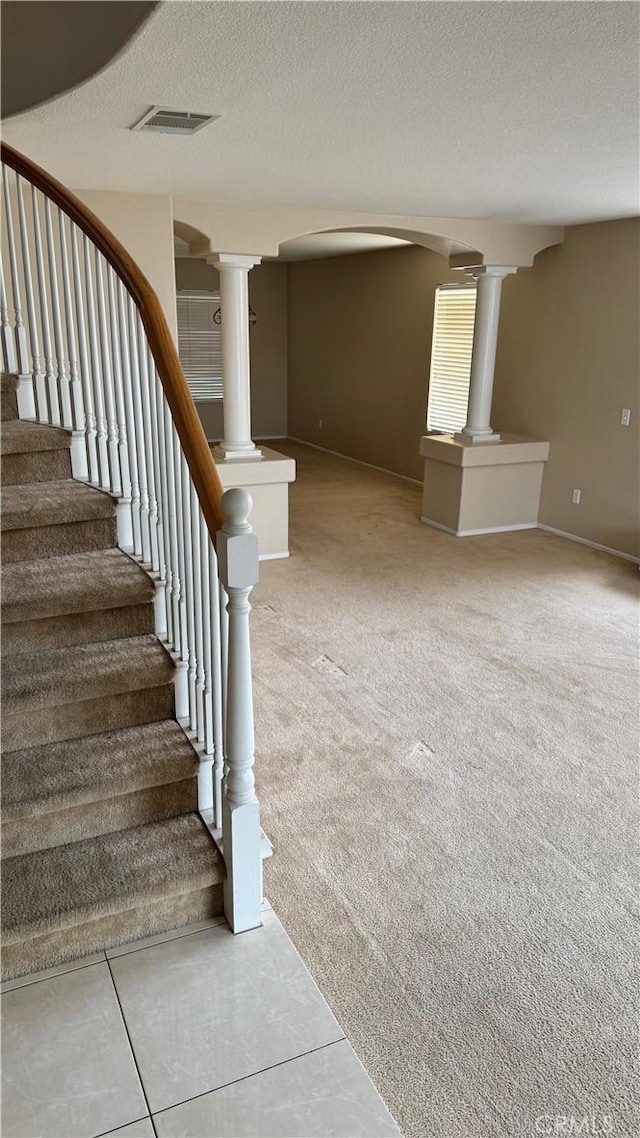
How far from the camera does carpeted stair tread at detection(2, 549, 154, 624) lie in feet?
7.82

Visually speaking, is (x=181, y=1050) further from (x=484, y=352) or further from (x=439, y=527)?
(x=484, y=352)

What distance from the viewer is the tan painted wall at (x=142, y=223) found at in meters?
4.57

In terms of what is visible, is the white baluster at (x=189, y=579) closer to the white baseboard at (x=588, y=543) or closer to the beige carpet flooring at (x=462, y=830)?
the beige carpet flooring at (x=462, y=830)

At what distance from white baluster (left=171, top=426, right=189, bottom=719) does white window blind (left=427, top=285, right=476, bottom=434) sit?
209 inches

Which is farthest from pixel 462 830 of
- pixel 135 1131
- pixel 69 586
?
pixel 69 586

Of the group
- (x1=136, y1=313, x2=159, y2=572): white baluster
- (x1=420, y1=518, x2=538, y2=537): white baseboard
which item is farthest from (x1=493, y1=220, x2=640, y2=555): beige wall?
(x1=136, y1=313, x2=159, y2=572): white baluster

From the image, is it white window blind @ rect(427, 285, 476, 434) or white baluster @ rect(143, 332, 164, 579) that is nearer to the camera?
white baluster @ rect(143, 332, 164, 579)

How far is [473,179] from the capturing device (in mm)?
3986

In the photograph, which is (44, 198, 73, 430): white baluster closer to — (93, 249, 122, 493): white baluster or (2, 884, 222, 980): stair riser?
(93, 249, 122, 493): white baluster

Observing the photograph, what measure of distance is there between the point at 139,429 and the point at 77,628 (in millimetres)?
666

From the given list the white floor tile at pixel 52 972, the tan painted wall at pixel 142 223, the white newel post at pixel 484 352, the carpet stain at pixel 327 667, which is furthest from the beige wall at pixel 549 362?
the white floor tile at pixel 52 972

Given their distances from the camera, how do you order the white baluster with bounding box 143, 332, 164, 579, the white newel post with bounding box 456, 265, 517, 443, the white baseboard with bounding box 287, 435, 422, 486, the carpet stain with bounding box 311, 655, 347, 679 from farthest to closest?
1. the white baseboard with bounding box 287, 435, 422, 486
2. the white newel post with bounding box 456, 265, 517, 443
3. the carpet stain with bounding box 311, 655, 347, 679
4. the white baluster with bounding box 143, 332, 164, 579

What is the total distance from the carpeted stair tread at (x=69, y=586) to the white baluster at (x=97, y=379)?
37 cm

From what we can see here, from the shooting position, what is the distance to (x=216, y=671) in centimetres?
209
